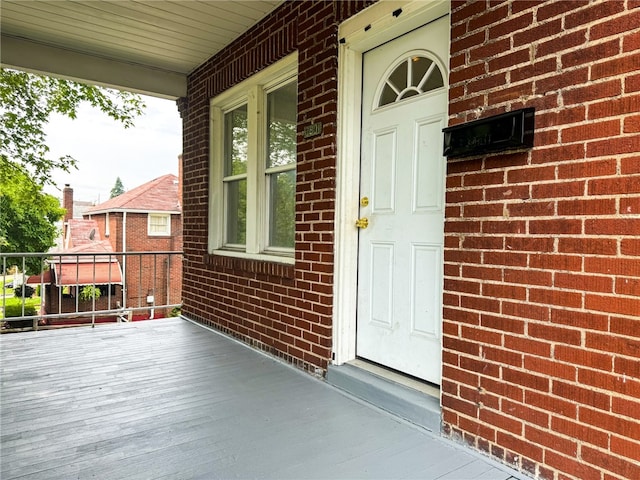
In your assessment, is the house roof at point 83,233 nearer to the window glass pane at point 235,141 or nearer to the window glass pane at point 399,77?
the window glass pane at point 235,141

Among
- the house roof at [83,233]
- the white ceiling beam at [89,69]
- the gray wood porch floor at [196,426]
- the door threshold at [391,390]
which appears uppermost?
the white ceiling beam at [89,69]

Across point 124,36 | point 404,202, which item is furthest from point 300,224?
point 124,36

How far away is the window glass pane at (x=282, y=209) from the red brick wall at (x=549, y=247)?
162 cm

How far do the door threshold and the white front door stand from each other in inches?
2.6

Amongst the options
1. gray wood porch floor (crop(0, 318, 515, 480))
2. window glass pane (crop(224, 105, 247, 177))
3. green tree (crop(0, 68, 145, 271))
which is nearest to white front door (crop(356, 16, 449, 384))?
gray wood porch floor (crop(0, 318, 515, 480))

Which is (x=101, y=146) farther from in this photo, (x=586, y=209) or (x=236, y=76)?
(x=586, y=209)

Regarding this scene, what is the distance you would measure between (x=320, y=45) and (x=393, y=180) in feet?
3.71

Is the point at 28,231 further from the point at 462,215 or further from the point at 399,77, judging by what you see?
the point at 462,215

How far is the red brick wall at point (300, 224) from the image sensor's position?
8.89 feet

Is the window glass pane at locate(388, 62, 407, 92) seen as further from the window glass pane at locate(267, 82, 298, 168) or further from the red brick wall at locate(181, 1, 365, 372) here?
the window glass pane at locate(267, 82, 298, 168)

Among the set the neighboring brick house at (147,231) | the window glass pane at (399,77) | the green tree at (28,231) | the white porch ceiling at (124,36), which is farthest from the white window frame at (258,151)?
the neighboring brick house at (147,231)

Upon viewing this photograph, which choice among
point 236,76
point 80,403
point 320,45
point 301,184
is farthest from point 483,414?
point 236,76

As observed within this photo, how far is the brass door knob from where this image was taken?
2604 millimetres

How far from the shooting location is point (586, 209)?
146 centimetres
